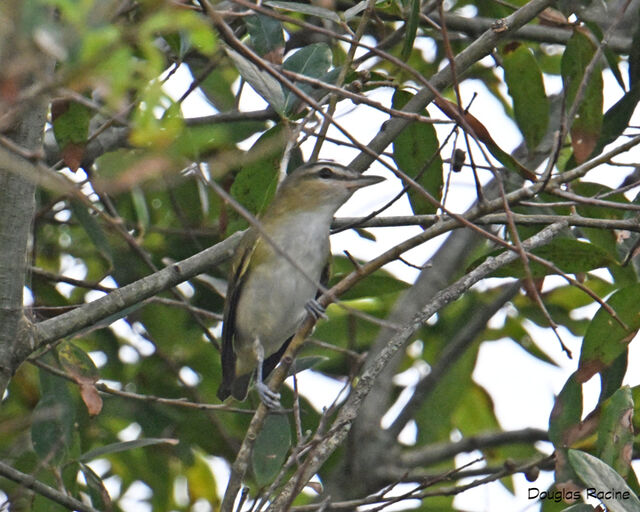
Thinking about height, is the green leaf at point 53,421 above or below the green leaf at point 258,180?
below

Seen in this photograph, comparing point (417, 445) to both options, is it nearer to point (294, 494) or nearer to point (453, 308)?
point (453, 308)

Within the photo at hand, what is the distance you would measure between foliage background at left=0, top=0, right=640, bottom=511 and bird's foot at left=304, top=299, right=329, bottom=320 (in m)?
0.13

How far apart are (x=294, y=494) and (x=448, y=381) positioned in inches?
108

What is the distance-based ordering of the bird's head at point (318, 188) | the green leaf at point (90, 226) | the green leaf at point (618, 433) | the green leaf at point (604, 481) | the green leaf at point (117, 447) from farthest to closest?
1. the bird's head at point (318, 188)
2. the green leaf at point (90, 226)
3. the green leaf at point (117, 447)
4. the green leaf at point (618, 433)
5. the green leaf at point (604, 481)

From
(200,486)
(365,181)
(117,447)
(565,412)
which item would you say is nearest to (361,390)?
(565,412)

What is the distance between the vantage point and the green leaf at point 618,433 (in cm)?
294

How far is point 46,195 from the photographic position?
416cm

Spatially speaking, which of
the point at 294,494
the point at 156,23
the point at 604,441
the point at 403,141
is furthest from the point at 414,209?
the point at 156,23

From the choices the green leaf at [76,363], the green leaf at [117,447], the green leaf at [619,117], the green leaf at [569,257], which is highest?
the green leaf at [619,117]

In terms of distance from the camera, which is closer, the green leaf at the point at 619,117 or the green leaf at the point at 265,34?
the green leaf at the point at 265,34

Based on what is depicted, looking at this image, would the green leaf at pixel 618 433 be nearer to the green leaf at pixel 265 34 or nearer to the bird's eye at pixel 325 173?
the green leaf at pixel 265 34

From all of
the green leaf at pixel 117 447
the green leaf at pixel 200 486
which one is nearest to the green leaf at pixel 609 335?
the green leaf at pixel 117 447

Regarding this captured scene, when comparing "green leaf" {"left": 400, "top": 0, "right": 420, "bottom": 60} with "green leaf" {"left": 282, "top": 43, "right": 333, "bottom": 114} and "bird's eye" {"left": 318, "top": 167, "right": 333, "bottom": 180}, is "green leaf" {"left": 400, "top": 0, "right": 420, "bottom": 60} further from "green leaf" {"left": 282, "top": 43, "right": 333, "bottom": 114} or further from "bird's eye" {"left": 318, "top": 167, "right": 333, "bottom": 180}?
"bird's eye" {"left": 318, "top": 167, "right": 333, "bottom": 180}

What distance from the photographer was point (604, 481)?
8.86 feet
